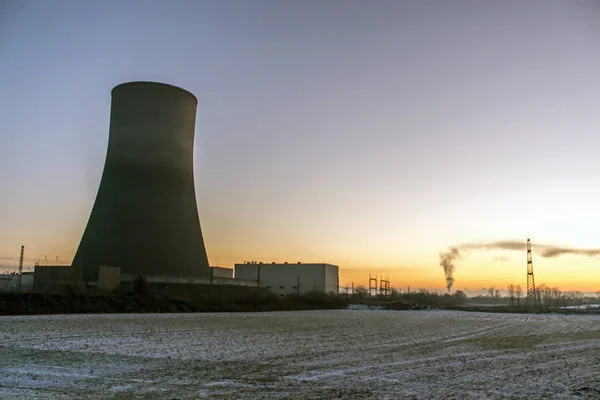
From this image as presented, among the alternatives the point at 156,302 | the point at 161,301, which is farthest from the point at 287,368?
the point at 161,301

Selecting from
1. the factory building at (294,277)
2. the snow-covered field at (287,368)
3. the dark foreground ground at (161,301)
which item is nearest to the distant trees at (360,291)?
the factory building at (294,277)

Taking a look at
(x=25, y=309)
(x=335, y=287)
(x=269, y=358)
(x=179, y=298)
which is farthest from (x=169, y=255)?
(x=335, y=287)

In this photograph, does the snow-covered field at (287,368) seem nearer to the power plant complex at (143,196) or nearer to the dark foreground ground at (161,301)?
the dark foreground ground at (161,301)

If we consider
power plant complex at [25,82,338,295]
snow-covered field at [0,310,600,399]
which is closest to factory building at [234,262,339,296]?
power plant complex at [25,82,338,295]

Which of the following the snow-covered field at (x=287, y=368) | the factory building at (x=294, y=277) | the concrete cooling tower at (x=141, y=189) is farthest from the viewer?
the factory building at (x=294, y=277)

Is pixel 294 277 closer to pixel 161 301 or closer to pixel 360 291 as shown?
pixel 360 291

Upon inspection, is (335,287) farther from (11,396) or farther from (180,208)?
(11,396)

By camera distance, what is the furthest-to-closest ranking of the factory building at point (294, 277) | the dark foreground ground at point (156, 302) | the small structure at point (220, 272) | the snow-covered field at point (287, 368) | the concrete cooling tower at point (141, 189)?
the factory building at point (294, 277) < the small structure at point (220, 272) < the concrete cooling tower at point (141, 189) < the dark foreground ground at point (156, 302) < the snow-covered field at point (287, 368)

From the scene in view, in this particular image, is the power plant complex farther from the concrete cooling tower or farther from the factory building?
the factory building
